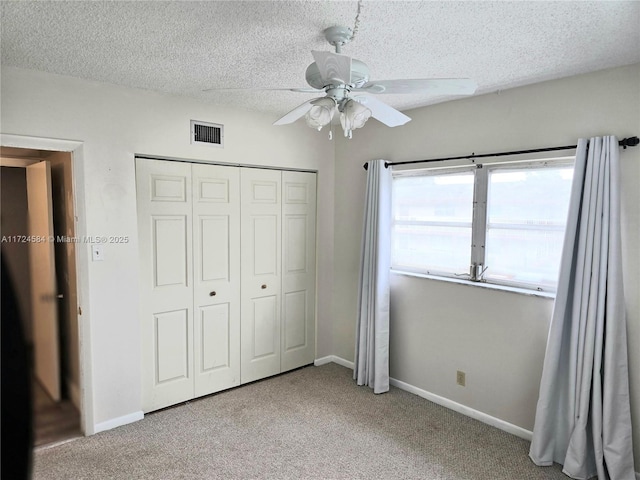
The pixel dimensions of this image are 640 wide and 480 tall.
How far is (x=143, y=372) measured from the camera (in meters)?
3.05

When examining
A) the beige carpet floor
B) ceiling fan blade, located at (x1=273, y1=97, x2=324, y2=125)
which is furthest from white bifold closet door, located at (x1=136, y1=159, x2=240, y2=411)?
ceiling fan blade, located at (x1=273, y1=97, x2=324, y2=125)

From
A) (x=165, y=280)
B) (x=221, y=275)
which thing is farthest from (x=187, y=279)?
(x=221, y=275)

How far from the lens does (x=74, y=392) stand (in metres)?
2.99

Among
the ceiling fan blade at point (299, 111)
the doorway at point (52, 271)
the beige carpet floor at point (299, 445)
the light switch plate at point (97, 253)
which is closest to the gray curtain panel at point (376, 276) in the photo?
the beige carpet floor at point (299, 445)

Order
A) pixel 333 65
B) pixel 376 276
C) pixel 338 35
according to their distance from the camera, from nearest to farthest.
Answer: pixel 333 65
pixel 338 35
pixel 376 276

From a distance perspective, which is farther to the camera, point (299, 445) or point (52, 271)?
point (52, 271)

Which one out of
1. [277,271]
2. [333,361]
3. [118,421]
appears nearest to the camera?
[118,421]

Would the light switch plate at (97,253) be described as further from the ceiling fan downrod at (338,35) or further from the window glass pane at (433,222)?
the window glass pane at (433,222)

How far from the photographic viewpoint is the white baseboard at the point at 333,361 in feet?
13.3

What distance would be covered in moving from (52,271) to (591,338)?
3643 mm

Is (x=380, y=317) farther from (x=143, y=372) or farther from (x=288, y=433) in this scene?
(x=143, y=372)

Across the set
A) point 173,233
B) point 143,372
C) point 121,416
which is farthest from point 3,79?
point 121,416

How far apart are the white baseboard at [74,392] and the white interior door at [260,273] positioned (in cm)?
125

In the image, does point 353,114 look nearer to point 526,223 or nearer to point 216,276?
point 526,223
